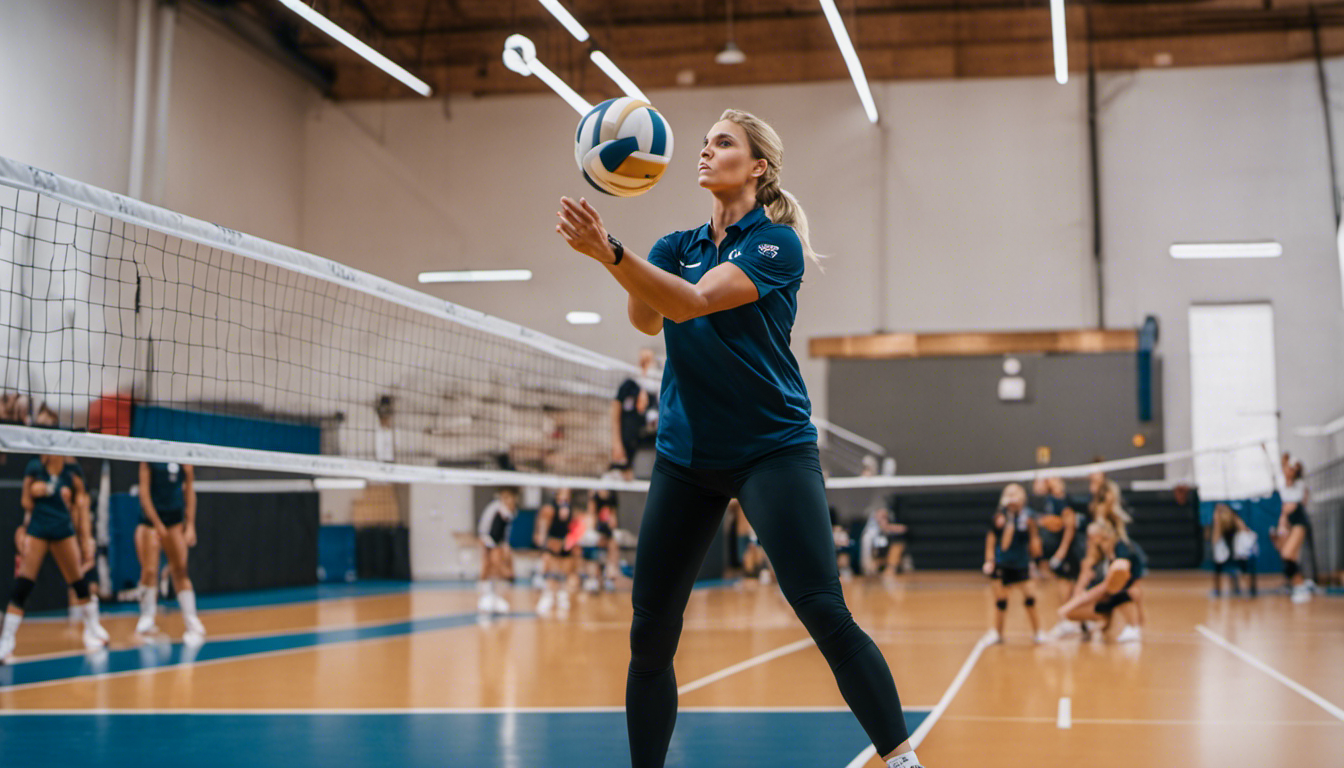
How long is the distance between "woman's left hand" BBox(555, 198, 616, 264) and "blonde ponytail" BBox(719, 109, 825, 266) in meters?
0.65

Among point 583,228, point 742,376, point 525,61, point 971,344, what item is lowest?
point 742,376

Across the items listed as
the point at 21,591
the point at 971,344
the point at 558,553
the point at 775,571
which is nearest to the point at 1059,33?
the point at 971,344

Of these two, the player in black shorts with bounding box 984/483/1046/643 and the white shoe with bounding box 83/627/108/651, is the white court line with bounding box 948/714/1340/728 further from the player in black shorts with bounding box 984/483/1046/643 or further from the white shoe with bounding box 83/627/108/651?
the white shoe with bounding box 83/627/108/651

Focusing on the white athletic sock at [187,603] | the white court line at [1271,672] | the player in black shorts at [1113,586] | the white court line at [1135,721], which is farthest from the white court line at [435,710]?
the player in black shorts at [1113,586]

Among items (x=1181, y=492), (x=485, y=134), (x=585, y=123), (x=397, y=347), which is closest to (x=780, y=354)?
(x=585, y=123)

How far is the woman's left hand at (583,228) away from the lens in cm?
221

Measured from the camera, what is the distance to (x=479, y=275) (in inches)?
824

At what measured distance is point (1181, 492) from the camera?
693 inches

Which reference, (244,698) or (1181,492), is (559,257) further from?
(244,698)

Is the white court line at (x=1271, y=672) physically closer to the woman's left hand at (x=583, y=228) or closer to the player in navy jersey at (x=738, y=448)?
the player in navy jersey at (x=738, y=448)

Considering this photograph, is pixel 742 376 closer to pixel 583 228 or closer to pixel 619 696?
Result: pixel 583 228

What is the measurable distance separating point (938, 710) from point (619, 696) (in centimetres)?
146

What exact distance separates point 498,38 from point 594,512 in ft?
35.6

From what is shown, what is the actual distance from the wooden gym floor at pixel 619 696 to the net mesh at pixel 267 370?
12.3 ft
